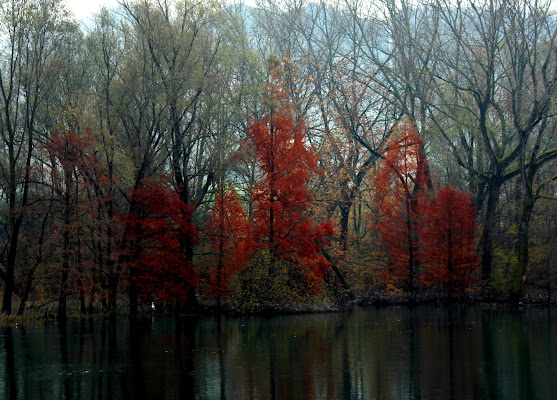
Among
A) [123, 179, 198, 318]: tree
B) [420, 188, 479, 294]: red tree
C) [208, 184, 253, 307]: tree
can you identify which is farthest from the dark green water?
[420, 188, 479, 294]: red tree

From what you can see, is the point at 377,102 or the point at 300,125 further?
the point at 377,102

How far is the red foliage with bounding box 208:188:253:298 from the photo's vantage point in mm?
29547

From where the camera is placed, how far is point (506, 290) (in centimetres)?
3428

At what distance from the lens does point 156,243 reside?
28859 mm

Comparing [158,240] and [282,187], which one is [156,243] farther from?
[282,187]

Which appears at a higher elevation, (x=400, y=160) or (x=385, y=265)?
(x=400, y=160)

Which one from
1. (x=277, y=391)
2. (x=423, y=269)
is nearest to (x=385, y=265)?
(x=423, y=269)

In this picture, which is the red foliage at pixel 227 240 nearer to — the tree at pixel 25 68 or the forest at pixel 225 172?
the forest at pixel 225 172

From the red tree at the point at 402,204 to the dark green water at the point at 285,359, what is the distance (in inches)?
421

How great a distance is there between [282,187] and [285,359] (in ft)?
52.1

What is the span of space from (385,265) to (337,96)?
1050cm

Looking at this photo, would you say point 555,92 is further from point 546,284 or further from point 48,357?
point 48,357

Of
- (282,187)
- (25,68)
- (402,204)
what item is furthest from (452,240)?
(25,68)

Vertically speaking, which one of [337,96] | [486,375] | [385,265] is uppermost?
[337,96]
